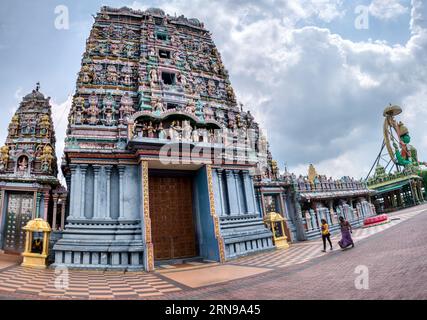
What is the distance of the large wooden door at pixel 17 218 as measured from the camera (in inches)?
712

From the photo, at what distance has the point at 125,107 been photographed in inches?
690

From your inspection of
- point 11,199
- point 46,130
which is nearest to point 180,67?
point 46,130

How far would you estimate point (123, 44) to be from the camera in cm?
2073

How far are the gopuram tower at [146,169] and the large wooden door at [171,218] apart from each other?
0.17 ft

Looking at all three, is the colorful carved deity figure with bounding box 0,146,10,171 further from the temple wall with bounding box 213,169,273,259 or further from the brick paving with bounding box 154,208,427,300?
the brick paving with bounding box 154,208,427,300

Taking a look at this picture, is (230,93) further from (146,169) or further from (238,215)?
(146,169)

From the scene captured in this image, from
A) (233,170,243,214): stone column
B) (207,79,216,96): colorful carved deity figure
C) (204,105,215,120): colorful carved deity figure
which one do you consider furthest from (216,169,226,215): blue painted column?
(207,79,216,96): colorful carved deity figure

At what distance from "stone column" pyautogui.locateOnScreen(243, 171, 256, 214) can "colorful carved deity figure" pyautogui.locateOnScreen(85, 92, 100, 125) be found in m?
10.1

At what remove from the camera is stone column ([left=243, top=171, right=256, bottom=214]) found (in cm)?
1634

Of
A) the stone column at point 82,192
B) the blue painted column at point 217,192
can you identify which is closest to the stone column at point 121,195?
the stone column at point 82,192

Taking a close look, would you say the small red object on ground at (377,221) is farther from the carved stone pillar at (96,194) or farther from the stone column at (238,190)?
→ the carved stone pillar at (96,194)

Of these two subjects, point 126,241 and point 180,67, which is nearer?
point 126,241
